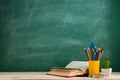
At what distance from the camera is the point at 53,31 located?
2084 mm

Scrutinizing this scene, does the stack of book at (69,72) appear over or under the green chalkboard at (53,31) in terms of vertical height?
under

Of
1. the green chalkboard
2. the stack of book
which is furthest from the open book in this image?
the green chalkboard

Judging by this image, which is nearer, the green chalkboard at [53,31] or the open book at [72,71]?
the open book at [72,71]

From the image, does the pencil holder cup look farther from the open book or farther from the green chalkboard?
the green chalkboard

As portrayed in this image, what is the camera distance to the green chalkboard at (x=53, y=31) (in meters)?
2.07

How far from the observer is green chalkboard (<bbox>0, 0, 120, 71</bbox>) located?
207cm

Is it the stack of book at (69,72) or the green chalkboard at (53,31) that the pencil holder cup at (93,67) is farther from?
the green chalkboard at (53,31)

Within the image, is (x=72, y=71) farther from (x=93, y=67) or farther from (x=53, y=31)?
(x=53, y=31)

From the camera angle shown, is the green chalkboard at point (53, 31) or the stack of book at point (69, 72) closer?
the stack of book at point (69, 72)

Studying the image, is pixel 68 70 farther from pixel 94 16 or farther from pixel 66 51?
pixel 94 16

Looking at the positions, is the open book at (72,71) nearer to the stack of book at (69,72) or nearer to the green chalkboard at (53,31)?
the stack of book at (69,72)

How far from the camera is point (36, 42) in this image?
208cm

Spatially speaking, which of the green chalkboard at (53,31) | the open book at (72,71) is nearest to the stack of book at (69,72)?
the open book at (72,71)

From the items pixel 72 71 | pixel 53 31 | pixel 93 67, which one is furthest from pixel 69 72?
pixel 53 31
